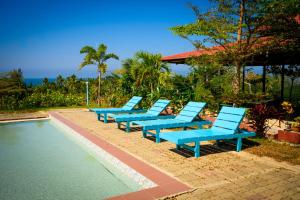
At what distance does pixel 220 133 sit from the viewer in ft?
19.8

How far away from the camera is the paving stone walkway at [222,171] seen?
3.82 m

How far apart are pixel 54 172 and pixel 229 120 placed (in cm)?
408

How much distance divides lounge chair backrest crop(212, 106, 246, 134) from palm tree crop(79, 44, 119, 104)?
12262 millimetres

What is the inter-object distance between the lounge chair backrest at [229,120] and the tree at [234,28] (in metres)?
2.29

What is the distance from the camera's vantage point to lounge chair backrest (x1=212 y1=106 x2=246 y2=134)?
6168mm

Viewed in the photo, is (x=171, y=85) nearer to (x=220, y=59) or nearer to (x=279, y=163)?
(x=220, y=59)

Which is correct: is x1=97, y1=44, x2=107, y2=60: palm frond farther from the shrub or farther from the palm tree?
the shrub

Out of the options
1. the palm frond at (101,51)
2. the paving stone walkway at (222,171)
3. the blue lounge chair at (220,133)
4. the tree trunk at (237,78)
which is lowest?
the paving stone walkway at (222,171)

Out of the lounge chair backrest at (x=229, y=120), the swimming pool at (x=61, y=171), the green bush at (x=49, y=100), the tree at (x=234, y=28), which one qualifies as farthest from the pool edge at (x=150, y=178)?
the green bush at (x=49, y=100)

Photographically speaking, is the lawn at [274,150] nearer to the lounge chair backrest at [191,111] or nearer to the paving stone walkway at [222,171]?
the paving stone walkway at [222,171]

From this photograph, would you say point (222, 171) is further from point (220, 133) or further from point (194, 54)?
point (194, 54)

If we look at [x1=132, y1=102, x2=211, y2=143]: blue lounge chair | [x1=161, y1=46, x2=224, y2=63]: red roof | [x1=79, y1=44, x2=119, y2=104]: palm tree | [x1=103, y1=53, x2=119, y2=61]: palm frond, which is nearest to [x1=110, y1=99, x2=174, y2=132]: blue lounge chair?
[x1=132, y1=102, x2=211, y2=143]: blue lounge chair

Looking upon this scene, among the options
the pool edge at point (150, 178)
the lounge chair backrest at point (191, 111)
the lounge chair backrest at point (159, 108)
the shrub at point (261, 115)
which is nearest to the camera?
the pool edge at point (150, 178)

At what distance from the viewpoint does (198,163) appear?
17.3 feet
